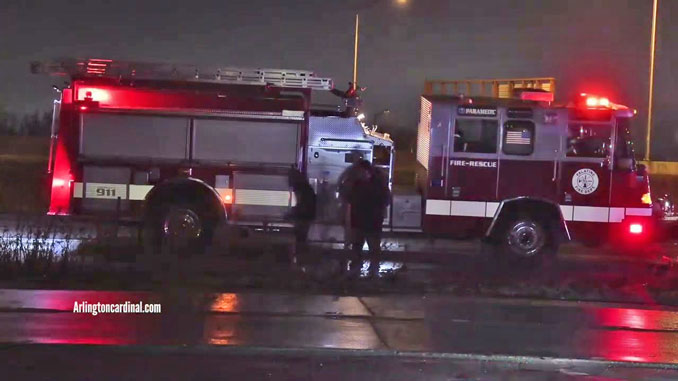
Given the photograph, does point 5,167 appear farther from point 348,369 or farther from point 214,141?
point 348,369

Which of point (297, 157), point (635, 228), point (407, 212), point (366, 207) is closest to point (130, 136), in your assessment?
point (297, 157)

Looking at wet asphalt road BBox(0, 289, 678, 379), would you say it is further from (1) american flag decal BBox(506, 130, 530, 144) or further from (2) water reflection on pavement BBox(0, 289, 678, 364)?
(1) american flag decal BBox(506, 130, 530, 144)

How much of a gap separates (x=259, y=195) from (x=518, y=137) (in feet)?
13.4

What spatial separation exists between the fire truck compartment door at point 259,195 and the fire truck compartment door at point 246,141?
0.85 feet

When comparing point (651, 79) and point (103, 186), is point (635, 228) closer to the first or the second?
point (103, 186)

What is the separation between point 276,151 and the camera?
1399cm

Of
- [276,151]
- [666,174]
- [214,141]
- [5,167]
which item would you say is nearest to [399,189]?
[276,151]

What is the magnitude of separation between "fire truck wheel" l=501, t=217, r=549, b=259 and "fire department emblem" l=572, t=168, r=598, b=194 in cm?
81

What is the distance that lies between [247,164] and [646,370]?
24.9 feet

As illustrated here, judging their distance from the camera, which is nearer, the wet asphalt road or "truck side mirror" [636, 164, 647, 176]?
the wet asphalt road

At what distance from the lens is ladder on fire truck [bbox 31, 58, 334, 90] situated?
13.9 meters

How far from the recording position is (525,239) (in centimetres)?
1396

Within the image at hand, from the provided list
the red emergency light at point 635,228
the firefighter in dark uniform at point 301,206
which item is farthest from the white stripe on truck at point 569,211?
the firefighter in dark uniform at point 301,206

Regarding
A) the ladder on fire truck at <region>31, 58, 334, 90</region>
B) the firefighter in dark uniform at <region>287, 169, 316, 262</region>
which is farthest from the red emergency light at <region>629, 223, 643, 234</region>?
the ladder on fire truck at <region>31, 58, 334, 90</region>
